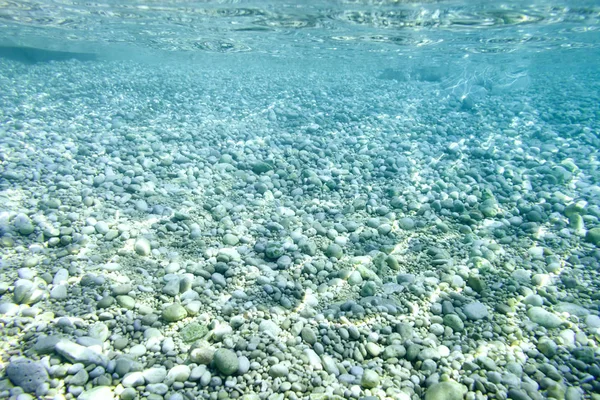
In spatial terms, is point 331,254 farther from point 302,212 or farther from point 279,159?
point 279,159

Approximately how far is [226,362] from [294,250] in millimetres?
1663

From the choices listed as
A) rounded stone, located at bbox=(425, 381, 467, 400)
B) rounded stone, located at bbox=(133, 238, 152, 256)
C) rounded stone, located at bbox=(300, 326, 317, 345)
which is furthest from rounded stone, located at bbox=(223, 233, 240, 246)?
rounded stone, located at bbox=(425, 381, 467, 400)

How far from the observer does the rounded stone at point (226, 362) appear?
2.37 metres

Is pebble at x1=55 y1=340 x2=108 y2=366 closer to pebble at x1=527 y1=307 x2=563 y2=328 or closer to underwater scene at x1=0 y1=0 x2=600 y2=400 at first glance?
underwater scene at x1=0 y1=0 x2=600 y2=400

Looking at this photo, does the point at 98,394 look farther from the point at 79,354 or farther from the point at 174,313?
the point at 174,313

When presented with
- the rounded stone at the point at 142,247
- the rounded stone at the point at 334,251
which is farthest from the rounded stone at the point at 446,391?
the rounded stone at the point at 142,247

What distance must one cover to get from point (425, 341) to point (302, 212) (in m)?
2.42

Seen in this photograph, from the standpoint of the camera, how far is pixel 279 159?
243 inches

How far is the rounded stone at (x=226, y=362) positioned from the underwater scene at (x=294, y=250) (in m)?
0.02

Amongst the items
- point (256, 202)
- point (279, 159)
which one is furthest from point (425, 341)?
point (279, 159)

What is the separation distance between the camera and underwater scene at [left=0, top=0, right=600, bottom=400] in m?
2.44

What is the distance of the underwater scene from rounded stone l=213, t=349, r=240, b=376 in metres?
0.02

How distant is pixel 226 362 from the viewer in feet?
7.82

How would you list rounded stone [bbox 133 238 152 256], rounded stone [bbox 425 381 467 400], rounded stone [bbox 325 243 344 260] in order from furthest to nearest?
rounded stone [bbox 325 243 344 260], rounded stone [bbox 133 238 152 256], rounded stone [bbox 425 381 467 400]
